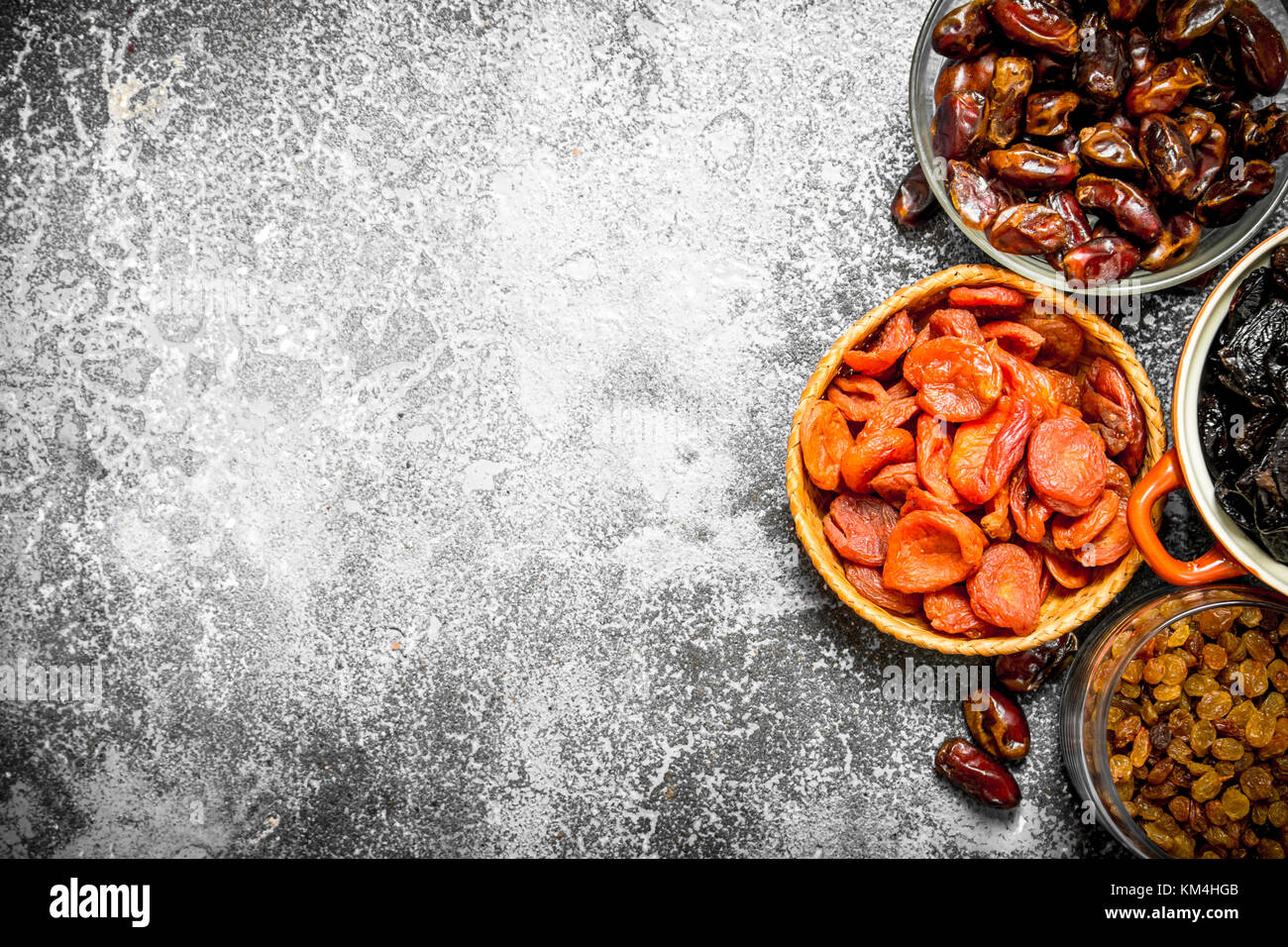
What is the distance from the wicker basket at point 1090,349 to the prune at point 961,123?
0.71 ft

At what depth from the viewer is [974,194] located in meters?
1.44

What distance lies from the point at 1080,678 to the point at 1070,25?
123 cm

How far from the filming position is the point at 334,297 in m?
1.71

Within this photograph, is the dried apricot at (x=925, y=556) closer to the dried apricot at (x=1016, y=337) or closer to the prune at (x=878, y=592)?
the prune at (x=878, y=592)

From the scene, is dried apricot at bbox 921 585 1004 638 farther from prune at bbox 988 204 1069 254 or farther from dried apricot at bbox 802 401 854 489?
prune at bbox 988 204 1069 254

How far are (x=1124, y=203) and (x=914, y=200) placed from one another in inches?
14.8

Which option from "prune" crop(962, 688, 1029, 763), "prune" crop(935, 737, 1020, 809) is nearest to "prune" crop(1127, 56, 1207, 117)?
"prune" crop(962, 688, 1029, 763)

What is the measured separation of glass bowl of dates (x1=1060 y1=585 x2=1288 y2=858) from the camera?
1467 mm

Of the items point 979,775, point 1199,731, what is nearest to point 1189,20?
point 1199,731

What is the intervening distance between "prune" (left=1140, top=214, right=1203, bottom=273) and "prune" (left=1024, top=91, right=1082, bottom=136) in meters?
0.26
